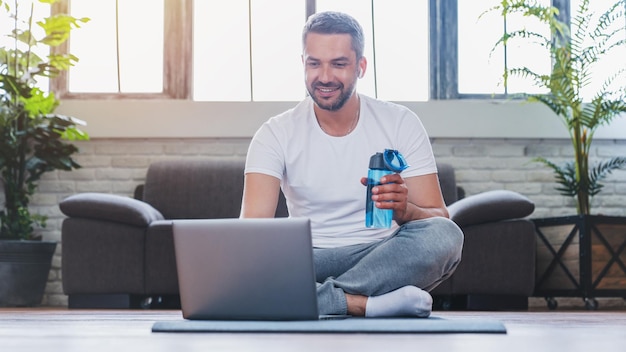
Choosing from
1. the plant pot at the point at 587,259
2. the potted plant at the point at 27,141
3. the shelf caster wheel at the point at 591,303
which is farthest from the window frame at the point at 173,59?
the shelf caster wheel at the point at 591,303

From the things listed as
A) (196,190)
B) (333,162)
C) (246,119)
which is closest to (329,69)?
(333,162)

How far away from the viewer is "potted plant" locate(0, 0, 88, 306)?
14.5 feet

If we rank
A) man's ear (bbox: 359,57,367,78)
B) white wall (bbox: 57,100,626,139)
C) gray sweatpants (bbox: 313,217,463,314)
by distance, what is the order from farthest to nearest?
white wall (bbox: 57,100,626,139)
man's ear (bbox: 359,57,367,78)
gray sweatpants (bbox: 313,217,463,314)

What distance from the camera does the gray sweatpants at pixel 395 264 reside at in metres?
2.31

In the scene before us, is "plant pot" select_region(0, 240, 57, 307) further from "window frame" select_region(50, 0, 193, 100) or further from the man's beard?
the man's beard

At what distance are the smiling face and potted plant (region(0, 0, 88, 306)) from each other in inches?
90.8

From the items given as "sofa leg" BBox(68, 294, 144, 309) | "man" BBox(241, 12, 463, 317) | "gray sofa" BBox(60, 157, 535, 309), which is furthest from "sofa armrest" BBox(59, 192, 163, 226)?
"man" BBox(241, 12, 463, 317)

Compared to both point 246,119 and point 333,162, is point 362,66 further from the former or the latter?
point 246,119

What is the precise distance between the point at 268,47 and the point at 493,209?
1685 millimetres

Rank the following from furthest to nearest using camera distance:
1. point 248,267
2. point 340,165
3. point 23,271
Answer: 1. point 23,271
2. point 340,165
3. point 248,267

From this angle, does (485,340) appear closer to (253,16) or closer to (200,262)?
(200,262)

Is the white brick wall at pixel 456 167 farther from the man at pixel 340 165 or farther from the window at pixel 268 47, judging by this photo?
the man at pixel 340 165

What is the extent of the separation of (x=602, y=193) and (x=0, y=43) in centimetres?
319

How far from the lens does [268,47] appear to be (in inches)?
204
